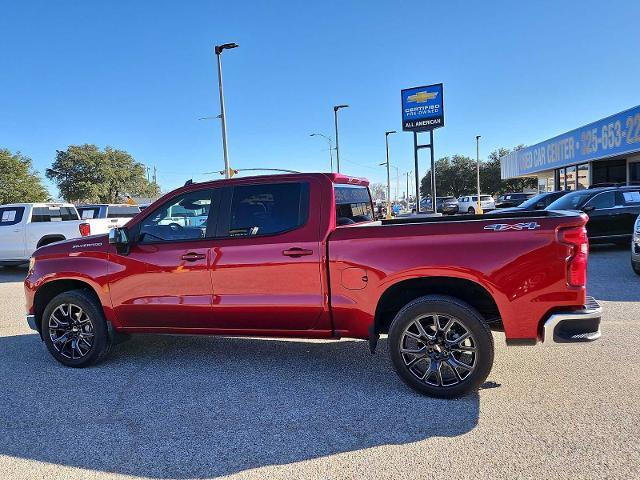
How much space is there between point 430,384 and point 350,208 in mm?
1837

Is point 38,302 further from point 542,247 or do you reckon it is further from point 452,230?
point 542,247

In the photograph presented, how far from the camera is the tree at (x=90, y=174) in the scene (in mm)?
60875

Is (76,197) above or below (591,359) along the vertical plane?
above

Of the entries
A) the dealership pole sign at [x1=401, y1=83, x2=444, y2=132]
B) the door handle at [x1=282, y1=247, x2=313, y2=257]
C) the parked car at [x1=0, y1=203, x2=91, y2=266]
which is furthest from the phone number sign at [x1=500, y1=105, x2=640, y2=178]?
the parked car at [x1=0, y1=203, x2=91, y2=266]

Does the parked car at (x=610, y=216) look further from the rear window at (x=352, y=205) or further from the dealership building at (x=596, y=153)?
the dealership building at (x=596, y=153)

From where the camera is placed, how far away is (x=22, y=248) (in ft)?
41.2

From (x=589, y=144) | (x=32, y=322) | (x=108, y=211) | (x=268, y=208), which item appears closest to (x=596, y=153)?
(x=589, y=144)

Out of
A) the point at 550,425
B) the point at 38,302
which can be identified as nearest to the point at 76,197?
the point at 38,302

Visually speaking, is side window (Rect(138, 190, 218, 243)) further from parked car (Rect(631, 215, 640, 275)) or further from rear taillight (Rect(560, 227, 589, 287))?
parked car (Rect(631, 215, 640, 275))

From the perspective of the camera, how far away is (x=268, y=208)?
4.44 meters

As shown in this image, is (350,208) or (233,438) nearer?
(233,438)

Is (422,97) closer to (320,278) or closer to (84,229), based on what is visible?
(84,229)

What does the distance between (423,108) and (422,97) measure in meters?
0.61

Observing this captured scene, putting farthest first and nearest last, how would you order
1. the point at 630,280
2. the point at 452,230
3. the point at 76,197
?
the point at 76,197 < the point at 630,280 < the point at 452,230
